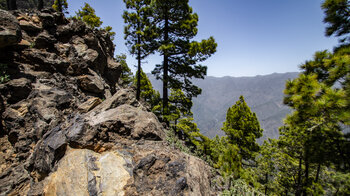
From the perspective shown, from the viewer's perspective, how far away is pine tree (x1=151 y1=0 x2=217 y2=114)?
9969 millimetres

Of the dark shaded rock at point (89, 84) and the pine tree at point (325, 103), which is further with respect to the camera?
the dark shaded rock at point (89, 84)

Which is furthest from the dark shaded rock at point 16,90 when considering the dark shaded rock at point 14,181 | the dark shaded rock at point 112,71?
the dark shaded rock at point 112,71

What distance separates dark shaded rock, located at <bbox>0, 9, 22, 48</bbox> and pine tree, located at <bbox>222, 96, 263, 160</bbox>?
1655cm

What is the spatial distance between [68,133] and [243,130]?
15.6m

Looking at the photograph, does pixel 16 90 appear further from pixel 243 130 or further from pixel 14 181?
pixel 243 130

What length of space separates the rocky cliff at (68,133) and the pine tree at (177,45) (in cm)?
488

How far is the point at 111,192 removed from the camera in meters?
2.96

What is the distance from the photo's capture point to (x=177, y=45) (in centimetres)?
1066

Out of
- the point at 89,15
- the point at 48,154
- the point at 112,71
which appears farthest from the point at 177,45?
the point at 89,15

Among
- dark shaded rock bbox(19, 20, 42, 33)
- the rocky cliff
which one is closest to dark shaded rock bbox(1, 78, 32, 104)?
the rocky cliff

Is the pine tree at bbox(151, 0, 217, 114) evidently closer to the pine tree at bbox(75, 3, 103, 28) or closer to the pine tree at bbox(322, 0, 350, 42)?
the pine tree at bbox(322, 0, 350, 42)

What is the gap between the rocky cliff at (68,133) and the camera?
10.6ft

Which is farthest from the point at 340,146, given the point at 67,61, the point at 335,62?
the point at 67,61

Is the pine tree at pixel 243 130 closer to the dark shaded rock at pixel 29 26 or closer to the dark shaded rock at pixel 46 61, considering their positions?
the dark shaded rock at pixel 46 61
